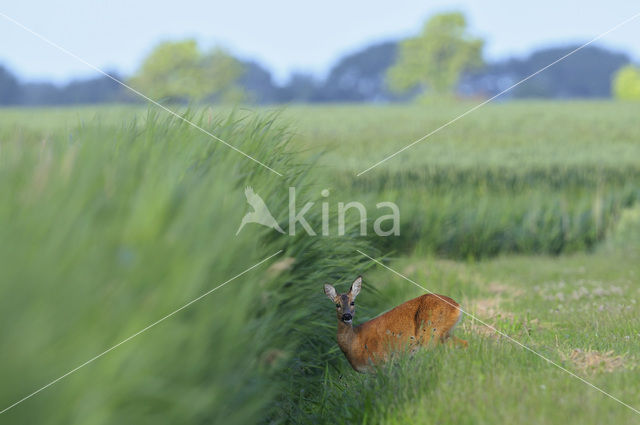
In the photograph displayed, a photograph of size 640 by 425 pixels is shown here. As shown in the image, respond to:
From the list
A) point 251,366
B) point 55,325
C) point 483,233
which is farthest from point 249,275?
point 483,233

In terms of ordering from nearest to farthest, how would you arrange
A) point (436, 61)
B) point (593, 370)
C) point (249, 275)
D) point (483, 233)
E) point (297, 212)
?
point (249, 275)
point (593, 370)
point (297, 212)
point (483, 233)
point (436, 61)

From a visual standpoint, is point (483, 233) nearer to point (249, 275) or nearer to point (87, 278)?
point (249, 275)

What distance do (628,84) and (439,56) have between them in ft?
76.7

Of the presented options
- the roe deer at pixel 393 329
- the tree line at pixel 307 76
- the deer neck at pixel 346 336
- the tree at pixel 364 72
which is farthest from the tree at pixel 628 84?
the deer neck at pixel 346 336

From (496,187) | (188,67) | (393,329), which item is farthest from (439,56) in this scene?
(393,329)

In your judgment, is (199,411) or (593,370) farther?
(593,370)

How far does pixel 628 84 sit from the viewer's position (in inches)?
3068

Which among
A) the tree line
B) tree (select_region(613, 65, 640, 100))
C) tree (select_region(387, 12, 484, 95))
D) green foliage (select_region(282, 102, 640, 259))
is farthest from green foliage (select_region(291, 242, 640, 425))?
tree (select_region(613, 65, 640, 100))

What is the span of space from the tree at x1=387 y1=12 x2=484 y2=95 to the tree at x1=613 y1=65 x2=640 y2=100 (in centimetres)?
1843

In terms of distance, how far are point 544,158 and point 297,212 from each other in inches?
478

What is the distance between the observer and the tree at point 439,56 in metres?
73.8

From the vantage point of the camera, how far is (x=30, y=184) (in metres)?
2.75

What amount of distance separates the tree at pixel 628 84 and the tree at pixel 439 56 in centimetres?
1843

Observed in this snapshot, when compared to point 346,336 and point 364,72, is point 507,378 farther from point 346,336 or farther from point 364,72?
point 364,72
